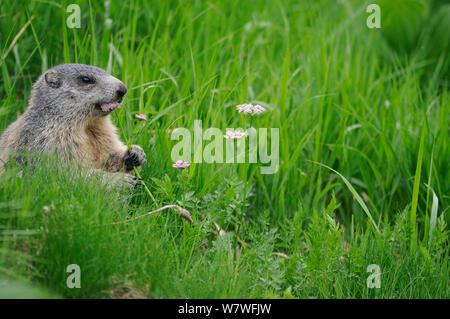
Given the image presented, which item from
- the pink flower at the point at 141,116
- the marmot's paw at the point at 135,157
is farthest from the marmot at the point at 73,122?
the pink flower at the point at 141,116

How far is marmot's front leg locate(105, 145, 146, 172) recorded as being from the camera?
11.4ft

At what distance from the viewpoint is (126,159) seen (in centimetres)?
350

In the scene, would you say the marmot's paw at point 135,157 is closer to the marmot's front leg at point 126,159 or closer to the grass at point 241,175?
the marmot's front leg at point 126,159

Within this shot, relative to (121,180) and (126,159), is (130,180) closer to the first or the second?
(121,180)

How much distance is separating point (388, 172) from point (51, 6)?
3.29 metres

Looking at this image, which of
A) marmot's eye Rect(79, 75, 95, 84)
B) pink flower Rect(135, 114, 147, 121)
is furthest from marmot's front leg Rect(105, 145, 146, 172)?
marmot's eye Rect(79, 75, 95, 84)

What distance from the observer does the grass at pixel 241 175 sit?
280 cm

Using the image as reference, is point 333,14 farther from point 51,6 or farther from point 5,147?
point 5,147

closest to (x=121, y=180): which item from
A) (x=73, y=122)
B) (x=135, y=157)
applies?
(x=135, y=157)

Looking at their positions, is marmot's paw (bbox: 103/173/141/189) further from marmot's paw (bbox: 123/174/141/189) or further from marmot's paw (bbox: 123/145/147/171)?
marmot's paw (bbox: 123/145/147/171)

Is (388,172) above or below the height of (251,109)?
below

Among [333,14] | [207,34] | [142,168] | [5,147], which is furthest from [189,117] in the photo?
[333,14]

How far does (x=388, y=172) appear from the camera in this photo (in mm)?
4555
